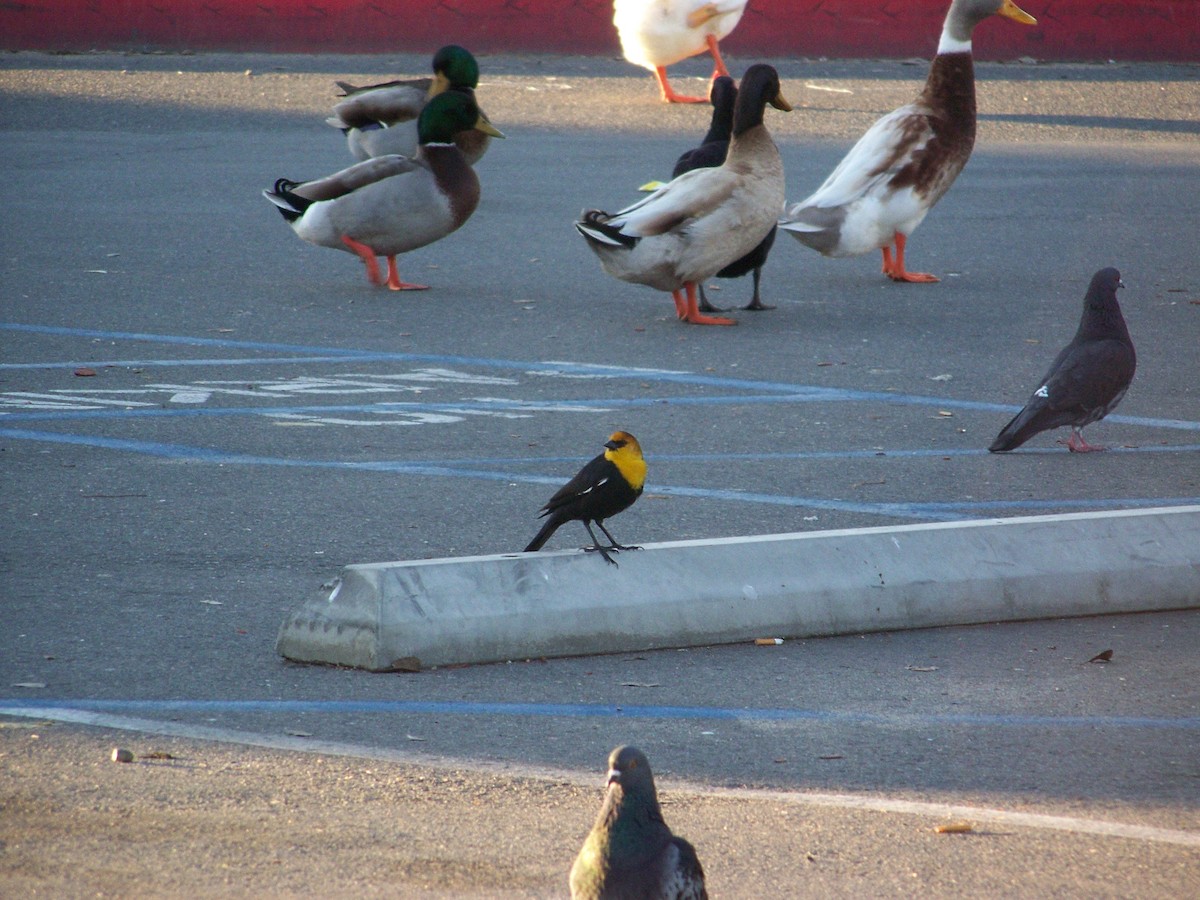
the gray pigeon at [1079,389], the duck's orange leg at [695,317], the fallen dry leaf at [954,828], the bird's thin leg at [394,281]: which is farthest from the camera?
the bird's thin leg at [394,281]

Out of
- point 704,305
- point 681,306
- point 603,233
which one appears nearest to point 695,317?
point 681,306

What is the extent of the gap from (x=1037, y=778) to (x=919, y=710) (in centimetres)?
51

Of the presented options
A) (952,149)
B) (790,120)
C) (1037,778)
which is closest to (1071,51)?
(790,120)

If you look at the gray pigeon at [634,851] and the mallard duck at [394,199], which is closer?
the gray pigeon at [634,851]

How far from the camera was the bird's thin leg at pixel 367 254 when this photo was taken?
10930mm

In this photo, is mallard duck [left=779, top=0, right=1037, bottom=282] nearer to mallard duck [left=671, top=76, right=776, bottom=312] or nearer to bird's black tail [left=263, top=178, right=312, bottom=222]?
mallard duck [left=671, top=76, right=776, bottom=312]

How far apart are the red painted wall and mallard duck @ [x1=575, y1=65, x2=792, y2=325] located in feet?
41.0

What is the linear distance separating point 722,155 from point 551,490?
4554 millimetres

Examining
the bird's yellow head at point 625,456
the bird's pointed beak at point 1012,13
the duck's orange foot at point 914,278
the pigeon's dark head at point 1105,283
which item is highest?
the bird's pointed beak at point 1012,13

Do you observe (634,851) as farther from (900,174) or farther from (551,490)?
(900,174)

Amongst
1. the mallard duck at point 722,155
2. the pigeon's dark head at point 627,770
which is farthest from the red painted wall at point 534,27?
the pigeon's dark head at point 627,770

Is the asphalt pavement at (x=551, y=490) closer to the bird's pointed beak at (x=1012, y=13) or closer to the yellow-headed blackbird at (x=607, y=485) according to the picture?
the yellow-headed blackbird at (x=607, y=485)

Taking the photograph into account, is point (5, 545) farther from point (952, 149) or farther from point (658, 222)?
point (952, 149)

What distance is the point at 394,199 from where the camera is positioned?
10.7 meters
